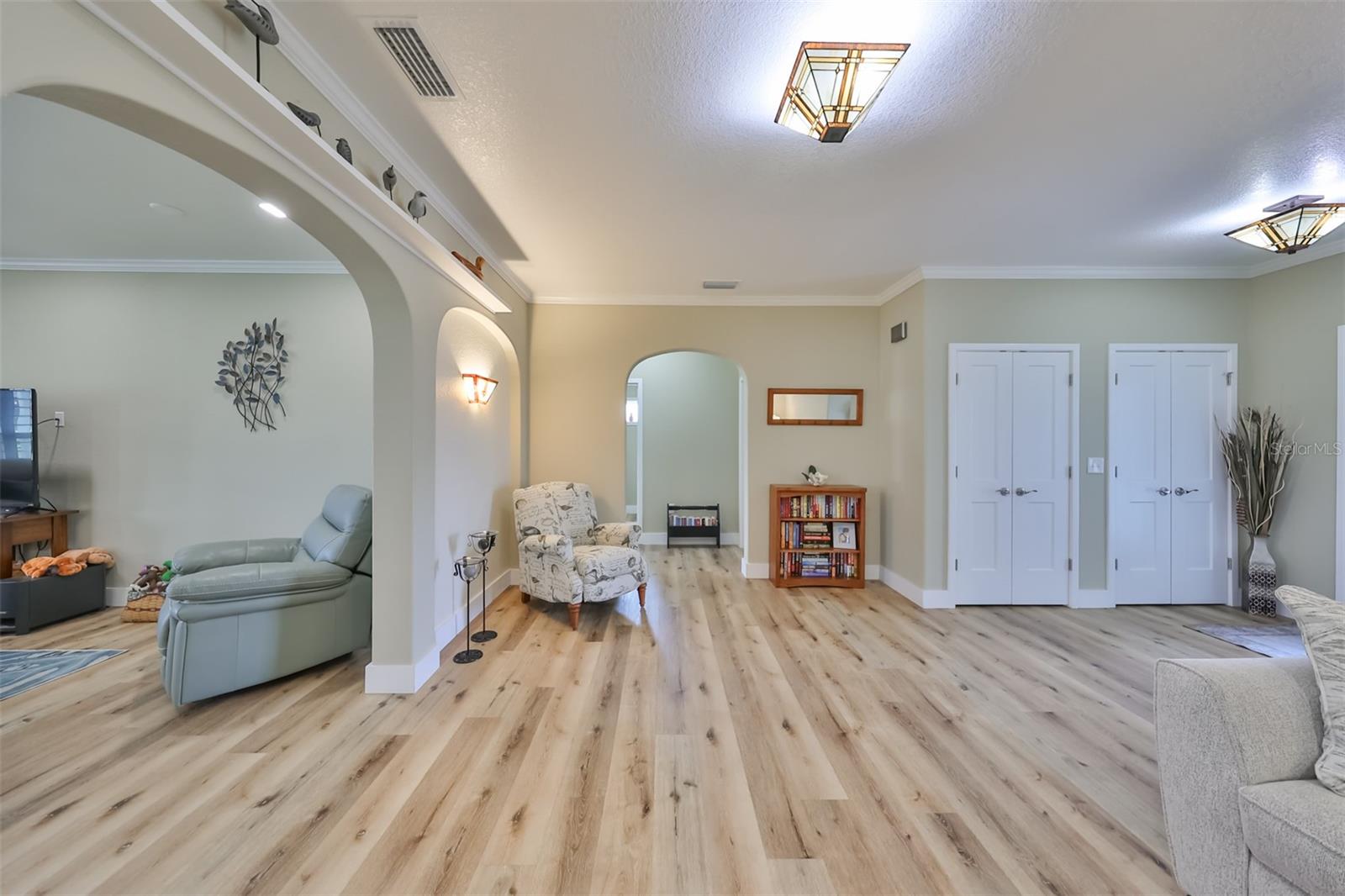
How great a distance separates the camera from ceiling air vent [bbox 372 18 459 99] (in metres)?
1.61

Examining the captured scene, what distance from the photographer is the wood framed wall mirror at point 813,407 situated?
4.73 meters

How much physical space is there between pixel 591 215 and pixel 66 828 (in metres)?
3.41

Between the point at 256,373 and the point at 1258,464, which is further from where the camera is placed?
the point at 256,373

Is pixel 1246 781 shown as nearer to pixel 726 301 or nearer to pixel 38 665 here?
pixel 726 301

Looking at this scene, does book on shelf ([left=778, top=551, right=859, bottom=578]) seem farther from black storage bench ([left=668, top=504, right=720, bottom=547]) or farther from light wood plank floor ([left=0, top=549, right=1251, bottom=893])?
black storage bench ([left=668, top=504, right=720, bottom=547])

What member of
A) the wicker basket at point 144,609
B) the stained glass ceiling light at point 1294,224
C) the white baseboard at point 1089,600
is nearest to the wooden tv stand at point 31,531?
the wicker basket at point 144,609

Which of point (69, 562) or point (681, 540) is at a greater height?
point (69, 562)

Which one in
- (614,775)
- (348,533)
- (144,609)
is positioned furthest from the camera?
(144,609)

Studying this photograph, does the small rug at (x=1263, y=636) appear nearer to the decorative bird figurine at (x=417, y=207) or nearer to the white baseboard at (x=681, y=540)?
the white baseboard at (x=681, y=540)

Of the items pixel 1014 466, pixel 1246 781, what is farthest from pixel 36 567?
pixel 1014 466

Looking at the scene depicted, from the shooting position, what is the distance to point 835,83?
167 cm

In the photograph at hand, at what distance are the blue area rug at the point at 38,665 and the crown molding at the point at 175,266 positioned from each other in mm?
2780

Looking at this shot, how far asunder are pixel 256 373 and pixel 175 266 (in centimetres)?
101

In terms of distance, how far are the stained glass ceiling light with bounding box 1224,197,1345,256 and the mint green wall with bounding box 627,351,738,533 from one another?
4.54 metres
